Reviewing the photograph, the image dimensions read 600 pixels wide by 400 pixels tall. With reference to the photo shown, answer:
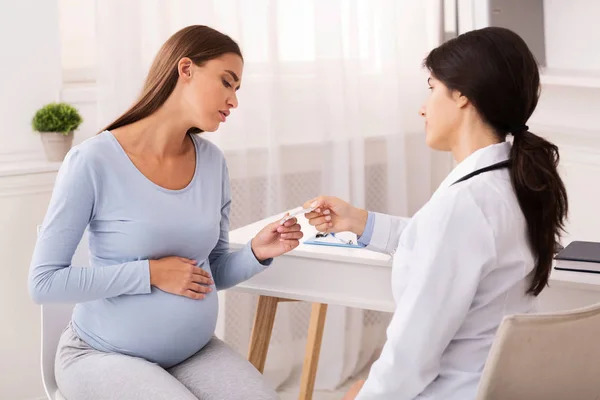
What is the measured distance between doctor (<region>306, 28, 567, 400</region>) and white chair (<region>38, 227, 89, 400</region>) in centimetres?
74

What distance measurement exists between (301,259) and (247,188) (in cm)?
98

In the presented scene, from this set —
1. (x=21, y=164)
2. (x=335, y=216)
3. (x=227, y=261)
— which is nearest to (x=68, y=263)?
(x=227, y=261)

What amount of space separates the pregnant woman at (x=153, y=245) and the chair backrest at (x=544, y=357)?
64cm

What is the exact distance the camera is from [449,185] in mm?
1533

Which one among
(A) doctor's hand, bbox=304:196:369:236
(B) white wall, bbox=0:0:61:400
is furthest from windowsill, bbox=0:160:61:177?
(A) doctor's hand, bbox=304:196:369:236

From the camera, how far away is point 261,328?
236cm

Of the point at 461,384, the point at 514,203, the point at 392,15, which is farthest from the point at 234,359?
the point at 392,15

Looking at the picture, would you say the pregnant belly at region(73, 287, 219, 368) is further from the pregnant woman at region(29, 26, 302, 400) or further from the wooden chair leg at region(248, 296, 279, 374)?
the wooden chair leg at region(248, 296, 279, 374)

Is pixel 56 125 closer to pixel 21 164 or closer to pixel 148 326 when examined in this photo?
pixel 21 164

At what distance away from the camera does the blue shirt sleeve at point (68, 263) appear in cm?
182

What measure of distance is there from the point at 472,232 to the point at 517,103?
25cm

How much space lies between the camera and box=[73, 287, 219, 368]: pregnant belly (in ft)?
6.16

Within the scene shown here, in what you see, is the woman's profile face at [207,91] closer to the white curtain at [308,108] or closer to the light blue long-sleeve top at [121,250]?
the light blue long-sleeve top at [121,250]

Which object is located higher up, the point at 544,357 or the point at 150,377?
the point at 544,357
